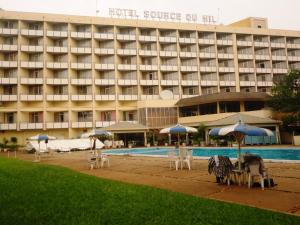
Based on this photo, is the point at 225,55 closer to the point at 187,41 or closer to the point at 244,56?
the point at 244,56

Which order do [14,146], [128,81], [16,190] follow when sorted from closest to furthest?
[16,190] → [14,146] → [128,81]

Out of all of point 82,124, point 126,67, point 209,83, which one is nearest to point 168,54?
point 126,67

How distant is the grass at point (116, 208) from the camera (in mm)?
5742

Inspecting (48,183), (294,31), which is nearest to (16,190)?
(48,183)

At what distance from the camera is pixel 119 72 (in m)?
50.8

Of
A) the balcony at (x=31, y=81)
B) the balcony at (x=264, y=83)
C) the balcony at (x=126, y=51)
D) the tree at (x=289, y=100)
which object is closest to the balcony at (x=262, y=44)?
the balcony at (x=264, y=83)

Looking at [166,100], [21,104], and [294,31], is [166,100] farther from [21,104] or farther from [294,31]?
[294,31]

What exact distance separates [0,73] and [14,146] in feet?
40.5

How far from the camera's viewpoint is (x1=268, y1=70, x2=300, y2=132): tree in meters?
33.3

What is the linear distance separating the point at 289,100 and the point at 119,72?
27.2 meters

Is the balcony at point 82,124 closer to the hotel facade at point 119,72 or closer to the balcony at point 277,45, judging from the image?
the hotel facade at point 119,72

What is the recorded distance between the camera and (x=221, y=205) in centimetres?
681

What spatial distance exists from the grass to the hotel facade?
112ft

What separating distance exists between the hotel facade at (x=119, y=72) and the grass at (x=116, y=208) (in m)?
34.2
